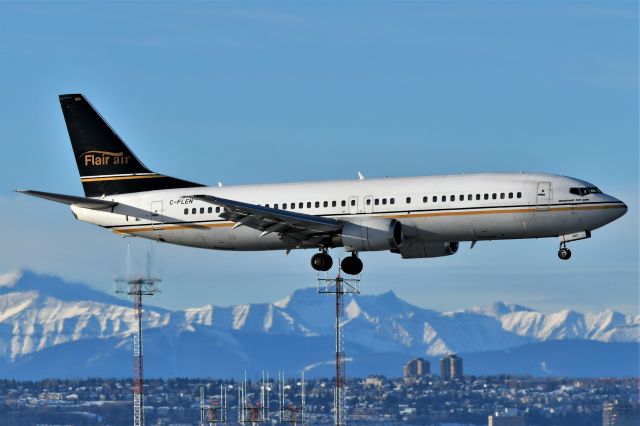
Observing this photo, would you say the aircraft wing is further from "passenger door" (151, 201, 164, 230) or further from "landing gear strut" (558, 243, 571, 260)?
"landing gear strut" (558, 243, 571, 260)

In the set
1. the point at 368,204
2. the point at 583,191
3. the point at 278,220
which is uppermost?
the point at 583,191

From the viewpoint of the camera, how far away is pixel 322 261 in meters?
104

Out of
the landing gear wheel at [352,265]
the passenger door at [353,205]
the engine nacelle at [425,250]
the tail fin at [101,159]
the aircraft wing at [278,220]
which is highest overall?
the tail fin at [101,159]

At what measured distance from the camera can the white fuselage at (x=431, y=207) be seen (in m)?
97.2

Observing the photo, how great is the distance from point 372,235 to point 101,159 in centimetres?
2484

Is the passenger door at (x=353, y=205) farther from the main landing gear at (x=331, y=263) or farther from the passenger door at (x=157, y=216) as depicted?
the passenger door at (x=157, y=216)

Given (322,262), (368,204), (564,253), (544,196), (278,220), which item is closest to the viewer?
(544,196)

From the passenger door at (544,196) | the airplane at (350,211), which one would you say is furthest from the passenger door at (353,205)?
the passenger door at (544,196)

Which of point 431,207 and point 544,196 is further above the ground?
point 544,196

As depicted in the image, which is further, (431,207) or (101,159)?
(101,159)

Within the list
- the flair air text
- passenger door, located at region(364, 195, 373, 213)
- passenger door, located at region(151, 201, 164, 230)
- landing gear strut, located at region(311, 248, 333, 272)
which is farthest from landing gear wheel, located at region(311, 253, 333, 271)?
the flair air text

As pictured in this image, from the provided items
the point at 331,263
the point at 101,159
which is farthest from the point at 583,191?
the point at 101,159

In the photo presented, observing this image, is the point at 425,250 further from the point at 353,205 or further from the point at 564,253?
the point at 564,253

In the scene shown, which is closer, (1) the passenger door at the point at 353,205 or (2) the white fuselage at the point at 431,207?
(2) the white fuselage at the point at 431,207
